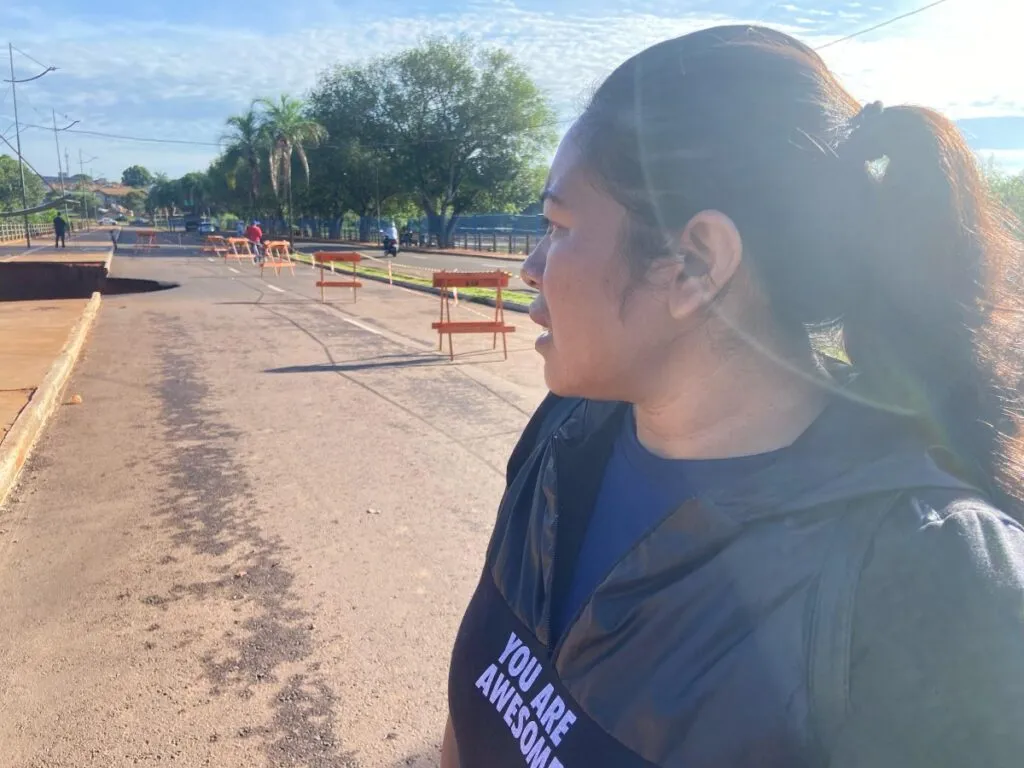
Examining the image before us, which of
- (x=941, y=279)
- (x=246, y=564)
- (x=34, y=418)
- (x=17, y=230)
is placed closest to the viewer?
(x=941, y=279)

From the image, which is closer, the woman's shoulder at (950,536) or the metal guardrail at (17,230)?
the woman's shoulder at (950,536)

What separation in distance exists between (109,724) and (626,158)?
2.77m

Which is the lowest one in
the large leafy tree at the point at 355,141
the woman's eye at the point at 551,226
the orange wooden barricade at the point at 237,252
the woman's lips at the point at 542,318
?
the orange wooden barricade at the point at 237,252

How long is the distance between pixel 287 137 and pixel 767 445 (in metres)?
59.0

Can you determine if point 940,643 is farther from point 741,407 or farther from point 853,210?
point 853,210

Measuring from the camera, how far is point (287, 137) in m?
55.5

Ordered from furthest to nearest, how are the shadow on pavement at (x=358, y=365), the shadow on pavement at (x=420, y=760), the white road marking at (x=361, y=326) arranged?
the white road marking at (x=361, y=326), the shadow on pavement at (x=358, y=365), the shadow on pavement at (x=420, y=760)

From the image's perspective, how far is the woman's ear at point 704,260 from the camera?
42.7 inches

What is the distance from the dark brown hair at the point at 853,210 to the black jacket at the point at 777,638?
0.11m

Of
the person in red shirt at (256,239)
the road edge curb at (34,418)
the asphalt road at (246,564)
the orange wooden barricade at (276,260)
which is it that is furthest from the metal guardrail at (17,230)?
the asphalt road at (246,564)

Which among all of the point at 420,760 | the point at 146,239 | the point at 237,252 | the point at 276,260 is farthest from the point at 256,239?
the point at 420,760

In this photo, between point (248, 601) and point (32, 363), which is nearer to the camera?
point (248, 601)

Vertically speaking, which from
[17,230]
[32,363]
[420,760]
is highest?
[17,230]

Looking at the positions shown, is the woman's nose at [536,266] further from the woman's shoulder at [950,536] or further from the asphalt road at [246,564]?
the asphalt road at [246,564]
